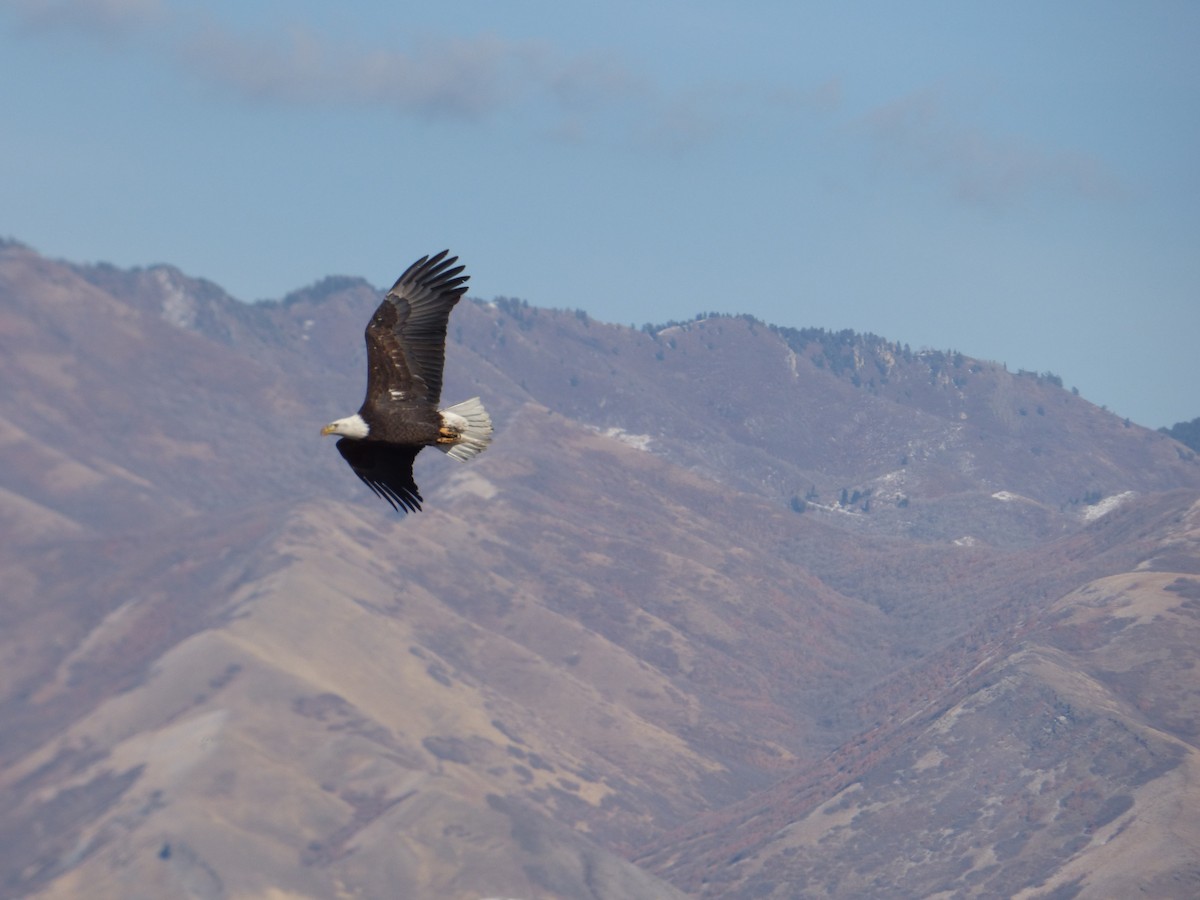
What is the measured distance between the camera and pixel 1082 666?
194375 mm

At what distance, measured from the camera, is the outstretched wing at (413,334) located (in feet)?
79.6

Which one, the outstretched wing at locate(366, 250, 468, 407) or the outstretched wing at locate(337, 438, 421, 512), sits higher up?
the outstretched wing at locate(366, 250, 468, 407)

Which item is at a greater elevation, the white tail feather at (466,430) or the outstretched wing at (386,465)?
the white tail feather at (466,430)

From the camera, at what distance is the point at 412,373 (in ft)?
79.9

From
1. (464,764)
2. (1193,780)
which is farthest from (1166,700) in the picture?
(464,764)

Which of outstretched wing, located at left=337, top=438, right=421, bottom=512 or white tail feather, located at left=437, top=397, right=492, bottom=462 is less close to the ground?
white tail feather, located at left=437, top=397, right=492, bottom=462

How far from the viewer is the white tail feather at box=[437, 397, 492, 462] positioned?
2442 centimetres

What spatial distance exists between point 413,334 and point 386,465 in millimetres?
1843

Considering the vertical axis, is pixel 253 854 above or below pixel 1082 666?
below

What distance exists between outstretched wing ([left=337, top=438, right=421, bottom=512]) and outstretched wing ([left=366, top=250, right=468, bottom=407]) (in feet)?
2.34

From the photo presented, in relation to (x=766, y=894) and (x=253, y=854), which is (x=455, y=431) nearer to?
(x=253, y=854)

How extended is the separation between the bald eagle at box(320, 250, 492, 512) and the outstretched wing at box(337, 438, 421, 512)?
26 mm

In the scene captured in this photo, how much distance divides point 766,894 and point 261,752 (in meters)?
48.3

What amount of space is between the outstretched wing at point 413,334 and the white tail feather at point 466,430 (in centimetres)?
34
